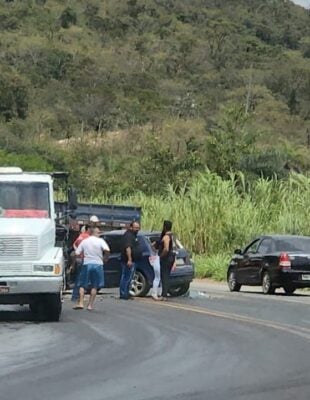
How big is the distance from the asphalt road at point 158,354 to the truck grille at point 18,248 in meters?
1.18

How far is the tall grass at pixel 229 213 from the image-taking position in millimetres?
38844

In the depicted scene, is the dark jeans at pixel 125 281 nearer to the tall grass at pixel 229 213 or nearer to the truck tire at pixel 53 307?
the truck tire at pixel 53 307

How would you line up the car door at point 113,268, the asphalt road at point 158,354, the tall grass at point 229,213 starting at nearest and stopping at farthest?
the asphalt road at point 158,354, the car door at point 113,268, the tall grass at point 229,213

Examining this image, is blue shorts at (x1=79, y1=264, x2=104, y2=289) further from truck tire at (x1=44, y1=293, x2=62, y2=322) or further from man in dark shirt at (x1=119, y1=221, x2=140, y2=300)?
man in dark shirt at (x1=119, y1=221, x2=140, y2=300)

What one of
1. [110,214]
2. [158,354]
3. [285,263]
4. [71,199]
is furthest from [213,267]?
[158,354]

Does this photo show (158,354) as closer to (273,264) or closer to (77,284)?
(77,284)

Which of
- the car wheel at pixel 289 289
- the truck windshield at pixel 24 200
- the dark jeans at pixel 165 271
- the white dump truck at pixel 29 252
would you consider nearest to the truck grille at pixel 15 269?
the white dump truck at pixel 29 252

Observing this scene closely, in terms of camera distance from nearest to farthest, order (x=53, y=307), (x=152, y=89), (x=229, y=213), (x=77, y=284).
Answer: (x=53, y=307) → (x=77, y=284) → (x=229, y=213) → (x=152, y=89)

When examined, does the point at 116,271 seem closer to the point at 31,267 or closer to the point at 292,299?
the point at 292,299

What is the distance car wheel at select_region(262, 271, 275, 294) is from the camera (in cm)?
2655

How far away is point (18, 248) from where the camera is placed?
1770 centimetres

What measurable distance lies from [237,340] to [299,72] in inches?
3182

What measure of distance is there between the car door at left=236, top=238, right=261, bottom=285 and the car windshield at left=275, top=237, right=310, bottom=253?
72 cm

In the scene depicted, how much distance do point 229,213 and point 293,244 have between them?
1251cm
